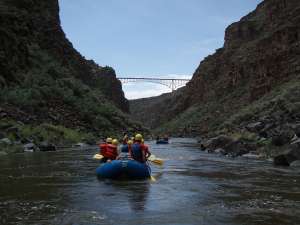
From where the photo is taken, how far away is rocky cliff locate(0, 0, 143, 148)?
42.2 metres

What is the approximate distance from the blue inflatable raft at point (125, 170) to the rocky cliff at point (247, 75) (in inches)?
1304

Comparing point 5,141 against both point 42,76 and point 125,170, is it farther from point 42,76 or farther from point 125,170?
point 42,76

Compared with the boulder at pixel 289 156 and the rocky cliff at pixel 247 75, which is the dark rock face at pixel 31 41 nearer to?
the rocky cliff at pixel 247 75

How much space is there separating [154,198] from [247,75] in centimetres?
8043

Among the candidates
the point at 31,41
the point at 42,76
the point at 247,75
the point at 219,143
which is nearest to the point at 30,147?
the point at 219,143

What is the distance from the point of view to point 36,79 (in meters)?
49.3

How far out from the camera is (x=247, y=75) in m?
88.7

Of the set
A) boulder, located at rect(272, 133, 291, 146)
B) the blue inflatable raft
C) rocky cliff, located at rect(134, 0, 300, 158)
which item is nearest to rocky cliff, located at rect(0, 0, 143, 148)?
rocky cliff, located at rect(134, 0, 300, 158)

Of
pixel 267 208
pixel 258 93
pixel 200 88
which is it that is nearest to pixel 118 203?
pixel 267 208

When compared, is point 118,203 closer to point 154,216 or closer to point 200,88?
point 154,216

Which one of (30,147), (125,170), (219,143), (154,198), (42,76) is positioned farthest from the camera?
(42,76)

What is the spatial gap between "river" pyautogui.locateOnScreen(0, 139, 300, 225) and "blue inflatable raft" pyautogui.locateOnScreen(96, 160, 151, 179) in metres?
0.36

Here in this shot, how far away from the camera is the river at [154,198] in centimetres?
820

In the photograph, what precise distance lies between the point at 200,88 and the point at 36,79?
236 feet
